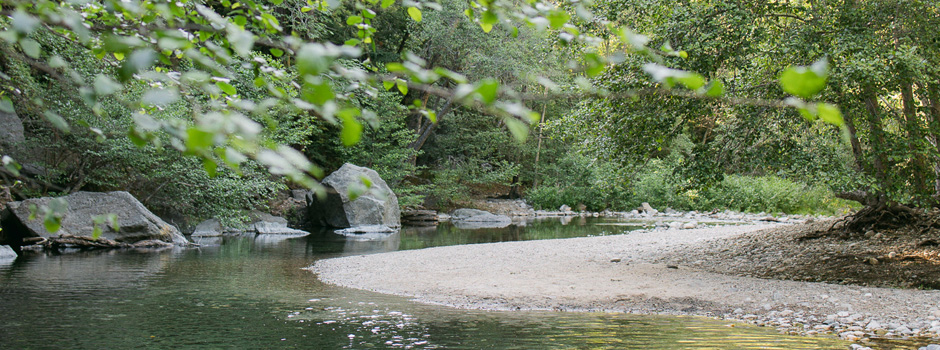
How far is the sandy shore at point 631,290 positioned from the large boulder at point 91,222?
5.69 meters

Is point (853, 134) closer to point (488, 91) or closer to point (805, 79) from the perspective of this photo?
point (805, 79)

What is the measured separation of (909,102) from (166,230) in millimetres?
15165

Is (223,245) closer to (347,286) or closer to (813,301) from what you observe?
(347,286)

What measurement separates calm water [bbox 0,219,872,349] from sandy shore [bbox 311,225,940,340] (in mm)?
515

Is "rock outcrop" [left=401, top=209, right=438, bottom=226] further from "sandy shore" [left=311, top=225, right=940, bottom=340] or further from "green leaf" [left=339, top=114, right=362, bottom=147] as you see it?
"green leaf" [left=339, top=114, right=362, bottom=147]

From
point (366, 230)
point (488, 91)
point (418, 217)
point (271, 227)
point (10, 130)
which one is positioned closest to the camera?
point (488, 91)

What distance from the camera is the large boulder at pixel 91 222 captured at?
1404cm

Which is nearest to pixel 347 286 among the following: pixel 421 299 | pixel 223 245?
pixel 421 299

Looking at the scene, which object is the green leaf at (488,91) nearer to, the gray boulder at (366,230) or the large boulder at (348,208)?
the gray boulder at (366,230)

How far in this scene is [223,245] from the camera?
51.7 feet

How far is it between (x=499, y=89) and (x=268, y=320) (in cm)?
598

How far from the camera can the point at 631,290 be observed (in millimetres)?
8609

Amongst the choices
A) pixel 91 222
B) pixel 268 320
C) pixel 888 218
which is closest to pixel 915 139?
pixel 888 218

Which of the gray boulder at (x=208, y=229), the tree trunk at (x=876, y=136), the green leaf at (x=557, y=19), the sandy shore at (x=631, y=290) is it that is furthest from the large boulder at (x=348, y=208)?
the green leaf at (x=557, y=19)
